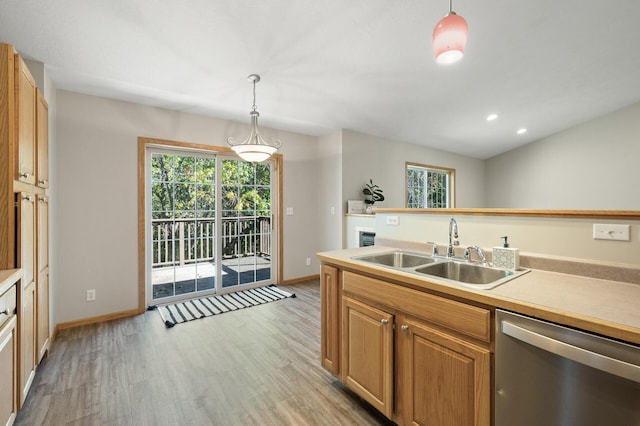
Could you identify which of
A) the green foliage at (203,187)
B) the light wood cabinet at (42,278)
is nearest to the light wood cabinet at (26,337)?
the light wood cabinet at (42,278)

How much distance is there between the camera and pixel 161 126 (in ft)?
11.3

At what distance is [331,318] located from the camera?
1.94m

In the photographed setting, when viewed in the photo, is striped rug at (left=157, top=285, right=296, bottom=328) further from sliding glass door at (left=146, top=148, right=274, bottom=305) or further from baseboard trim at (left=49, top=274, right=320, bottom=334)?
baseboard trim at (left=49, top=274, right=320, bottom=334)

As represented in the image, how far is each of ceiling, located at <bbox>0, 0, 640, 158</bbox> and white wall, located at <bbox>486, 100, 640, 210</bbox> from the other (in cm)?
133

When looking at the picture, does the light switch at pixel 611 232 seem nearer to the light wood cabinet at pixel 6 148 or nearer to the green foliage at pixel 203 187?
the light wood cabinet at pixel 6 148

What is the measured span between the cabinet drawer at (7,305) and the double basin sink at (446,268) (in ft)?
6.07

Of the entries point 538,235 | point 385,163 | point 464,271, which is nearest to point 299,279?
point 385,163

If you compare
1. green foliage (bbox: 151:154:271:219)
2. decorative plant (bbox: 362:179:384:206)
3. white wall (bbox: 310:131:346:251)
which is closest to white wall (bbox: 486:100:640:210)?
decorative plant (bbox: 362:179:384:206)

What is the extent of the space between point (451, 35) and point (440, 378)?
1.56m

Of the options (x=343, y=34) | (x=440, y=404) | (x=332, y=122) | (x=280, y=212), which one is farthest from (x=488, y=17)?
(x=280, y=212)

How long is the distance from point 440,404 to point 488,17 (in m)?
2.66

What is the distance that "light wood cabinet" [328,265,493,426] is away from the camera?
1.18 m

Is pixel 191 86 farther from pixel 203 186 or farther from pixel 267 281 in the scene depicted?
pixel 267 281

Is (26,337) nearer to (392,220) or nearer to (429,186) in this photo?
(392,220)
